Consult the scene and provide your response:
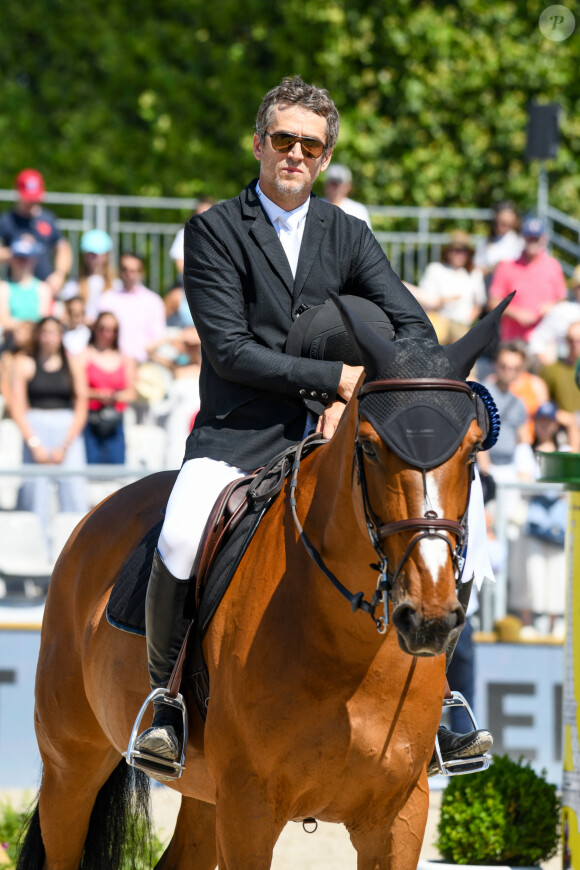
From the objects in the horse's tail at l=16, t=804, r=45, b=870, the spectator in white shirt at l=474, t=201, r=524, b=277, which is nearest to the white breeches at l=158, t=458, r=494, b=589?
the horse's tail at l=16, t=804, r=45, b=870

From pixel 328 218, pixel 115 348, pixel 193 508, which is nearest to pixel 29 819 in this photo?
pixel 193 508

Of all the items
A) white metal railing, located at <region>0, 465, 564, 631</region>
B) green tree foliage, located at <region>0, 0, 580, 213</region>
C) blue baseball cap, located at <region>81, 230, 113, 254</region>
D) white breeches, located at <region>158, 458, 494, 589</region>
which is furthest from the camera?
green tree foliage, located at <region>0, 0, 580, 213</region>

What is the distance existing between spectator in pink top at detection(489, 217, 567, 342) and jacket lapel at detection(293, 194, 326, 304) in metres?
8.31

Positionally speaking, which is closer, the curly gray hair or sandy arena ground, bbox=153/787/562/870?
the curly gray hair

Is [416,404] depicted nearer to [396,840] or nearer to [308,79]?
[396,840]

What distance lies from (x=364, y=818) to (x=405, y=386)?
150 cm

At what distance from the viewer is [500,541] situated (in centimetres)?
846

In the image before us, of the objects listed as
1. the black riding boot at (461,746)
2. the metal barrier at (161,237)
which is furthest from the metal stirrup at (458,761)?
the metal barrier at (161,237)

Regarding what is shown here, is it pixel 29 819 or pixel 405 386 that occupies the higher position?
pixel 405 386

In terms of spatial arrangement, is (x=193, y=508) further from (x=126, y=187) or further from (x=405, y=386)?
(x=126, y=187)

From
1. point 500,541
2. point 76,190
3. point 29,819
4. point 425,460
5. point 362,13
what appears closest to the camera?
point 425,460

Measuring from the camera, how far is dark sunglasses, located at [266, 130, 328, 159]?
14.1 ft

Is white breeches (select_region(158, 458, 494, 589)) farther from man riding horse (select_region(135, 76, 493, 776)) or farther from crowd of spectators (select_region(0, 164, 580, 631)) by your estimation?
crowd of spectators (select_region(0, 164, 580, 631))

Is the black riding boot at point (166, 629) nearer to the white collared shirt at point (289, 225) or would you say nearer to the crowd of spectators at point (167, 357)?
the white collared shirt at point (289, 225)
